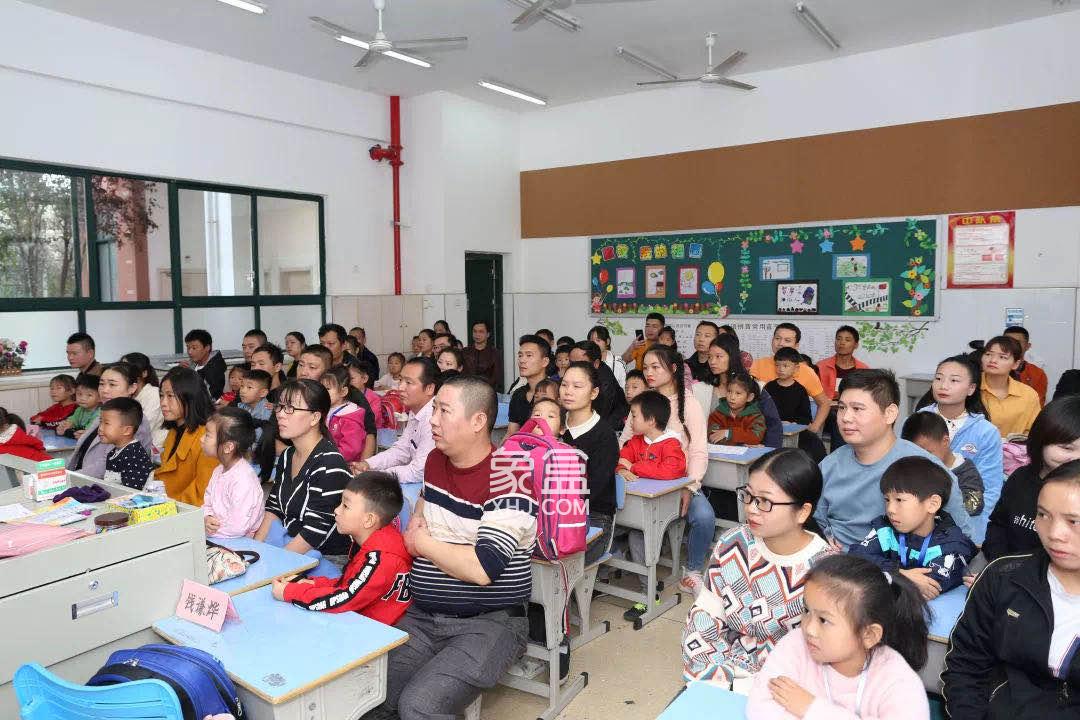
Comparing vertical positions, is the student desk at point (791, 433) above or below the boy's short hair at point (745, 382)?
below

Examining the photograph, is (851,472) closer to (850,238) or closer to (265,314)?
(850,238)

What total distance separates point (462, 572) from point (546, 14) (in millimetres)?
4554

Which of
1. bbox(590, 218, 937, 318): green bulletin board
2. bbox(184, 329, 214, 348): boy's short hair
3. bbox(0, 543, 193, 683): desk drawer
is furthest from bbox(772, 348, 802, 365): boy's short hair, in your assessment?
bbox(184, 329, 214, 348): boy's short hair

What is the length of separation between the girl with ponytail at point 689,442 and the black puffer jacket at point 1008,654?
195 cm

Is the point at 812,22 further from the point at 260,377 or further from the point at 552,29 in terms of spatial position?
the point at 260,377

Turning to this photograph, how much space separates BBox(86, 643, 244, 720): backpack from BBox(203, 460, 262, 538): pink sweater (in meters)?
1.08

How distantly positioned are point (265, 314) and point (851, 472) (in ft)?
22.6

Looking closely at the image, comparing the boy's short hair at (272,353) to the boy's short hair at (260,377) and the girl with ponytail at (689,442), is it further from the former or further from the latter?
the girl with ponytail at (689,442)

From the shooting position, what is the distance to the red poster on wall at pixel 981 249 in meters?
6.72

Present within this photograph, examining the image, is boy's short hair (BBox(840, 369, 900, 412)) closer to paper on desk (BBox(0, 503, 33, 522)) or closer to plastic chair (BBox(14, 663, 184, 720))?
plastic chair (BBox(14, 663, 184, 720))

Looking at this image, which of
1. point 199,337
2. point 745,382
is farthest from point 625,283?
point 199,337

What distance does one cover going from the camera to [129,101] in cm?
665

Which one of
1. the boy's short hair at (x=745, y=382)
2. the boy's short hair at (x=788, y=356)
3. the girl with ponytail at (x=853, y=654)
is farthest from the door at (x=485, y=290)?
the girl with ponytail at (x=853, y=654)

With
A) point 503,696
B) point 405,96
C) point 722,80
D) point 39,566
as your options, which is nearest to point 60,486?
point 39,566
